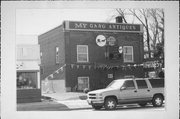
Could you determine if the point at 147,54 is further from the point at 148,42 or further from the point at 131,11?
the point at 131,11

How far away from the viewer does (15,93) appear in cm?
1141

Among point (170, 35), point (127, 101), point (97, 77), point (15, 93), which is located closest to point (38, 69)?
point (15, 93)

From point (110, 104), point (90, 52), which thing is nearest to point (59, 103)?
point (110, 104)

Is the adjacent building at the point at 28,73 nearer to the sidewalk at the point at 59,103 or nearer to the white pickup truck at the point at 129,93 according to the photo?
the sidewalk at the point at 59,103

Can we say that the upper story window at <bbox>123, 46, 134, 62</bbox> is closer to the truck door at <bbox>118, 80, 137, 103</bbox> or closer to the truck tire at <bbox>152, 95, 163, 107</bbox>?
the truck door at <bbox>118, 80, 137, 103</bbox>

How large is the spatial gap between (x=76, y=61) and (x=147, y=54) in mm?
2429

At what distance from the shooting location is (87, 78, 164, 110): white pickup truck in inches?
465

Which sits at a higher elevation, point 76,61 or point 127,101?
point 76,61

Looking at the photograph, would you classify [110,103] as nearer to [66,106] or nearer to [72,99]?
[72,99]

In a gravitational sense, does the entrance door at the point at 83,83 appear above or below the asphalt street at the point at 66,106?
above

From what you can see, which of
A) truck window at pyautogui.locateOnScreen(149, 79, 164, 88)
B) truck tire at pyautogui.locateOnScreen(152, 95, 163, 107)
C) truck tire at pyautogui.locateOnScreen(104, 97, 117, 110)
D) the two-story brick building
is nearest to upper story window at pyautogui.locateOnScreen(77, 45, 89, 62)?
the two-story brick building

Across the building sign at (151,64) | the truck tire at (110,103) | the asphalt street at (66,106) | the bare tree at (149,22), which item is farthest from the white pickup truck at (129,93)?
the bare tree at (149,22)

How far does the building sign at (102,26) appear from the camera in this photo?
1206 cm

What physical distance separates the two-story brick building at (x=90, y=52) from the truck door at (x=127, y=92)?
0.98 ft
